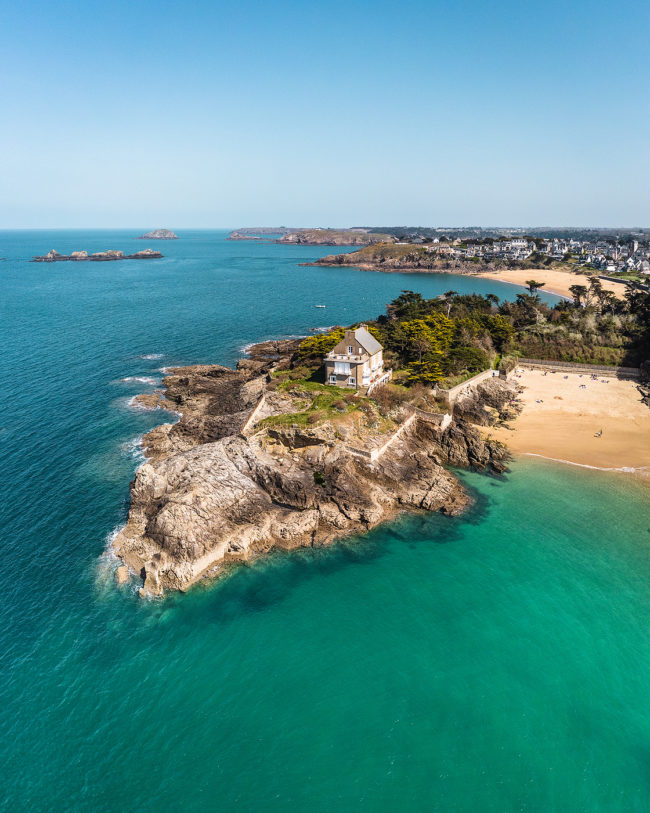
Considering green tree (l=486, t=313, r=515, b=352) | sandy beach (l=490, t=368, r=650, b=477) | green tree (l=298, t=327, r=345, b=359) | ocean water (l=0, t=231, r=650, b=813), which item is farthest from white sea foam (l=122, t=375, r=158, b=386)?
green tree (l=486, t=313, r=515, b=352)

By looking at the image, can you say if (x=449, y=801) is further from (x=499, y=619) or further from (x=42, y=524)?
(x=42, y=524)

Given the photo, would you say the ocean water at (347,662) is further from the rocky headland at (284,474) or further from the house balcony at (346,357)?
the house balcony at (346,357)

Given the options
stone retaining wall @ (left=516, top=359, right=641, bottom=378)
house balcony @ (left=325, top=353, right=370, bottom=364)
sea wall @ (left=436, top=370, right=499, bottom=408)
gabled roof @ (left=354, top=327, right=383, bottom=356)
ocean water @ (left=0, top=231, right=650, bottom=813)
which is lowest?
ocean water @ (left=0, top=231, right=650, bottom=813)

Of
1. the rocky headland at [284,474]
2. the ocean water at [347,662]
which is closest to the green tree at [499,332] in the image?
the rocky headland at [284,474]

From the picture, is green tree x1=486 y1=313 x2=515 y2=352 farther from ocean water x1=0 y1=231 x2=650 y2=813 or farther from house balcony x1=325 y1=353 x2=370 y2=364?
house balcony x1=325 y1=353 x2=370 y2=364

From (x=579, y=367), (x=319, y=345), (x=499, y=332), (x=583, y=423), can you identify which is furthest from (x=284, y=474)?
(x=579, y=367)

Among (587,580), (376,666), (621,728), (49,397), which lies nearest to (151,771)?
(376,666)
